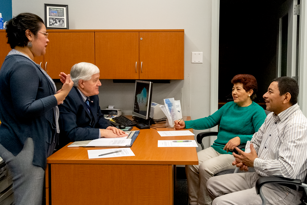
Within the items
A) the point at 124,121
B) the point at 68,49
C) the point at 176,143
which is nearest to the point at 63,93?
the point at 176,143

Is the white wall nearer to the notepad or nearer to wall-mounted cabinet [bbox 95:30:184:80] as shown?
wall-mounted cabinet [bbox 95:30:184:80]

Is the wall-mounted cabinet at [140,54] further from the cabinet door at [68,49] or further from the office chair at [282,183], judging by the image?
the office chair at [282,183]

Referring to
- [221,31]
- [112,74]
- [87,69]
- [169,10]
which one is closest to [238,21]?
[221,31]

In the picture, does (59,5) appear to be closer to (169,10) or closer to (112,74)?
(112,74)

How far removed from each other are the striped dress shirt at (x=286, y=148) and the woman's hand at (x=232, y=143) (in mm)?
433

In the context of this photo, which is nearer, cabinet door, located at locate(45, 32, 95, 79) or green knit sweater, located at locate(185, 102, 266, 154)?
green knit sweater, located at locate(185, 102, 266, 154)

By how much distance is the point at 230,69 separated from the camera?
620 cm

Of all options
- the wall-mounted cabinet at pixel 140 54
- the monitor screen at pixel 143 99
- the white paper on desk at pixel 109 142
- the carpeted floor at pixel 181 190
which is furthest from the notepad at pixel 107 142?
the wall-mounted cabinet at pixel 140 54

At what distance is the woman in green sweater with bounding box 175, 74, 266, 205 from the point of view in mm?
2105

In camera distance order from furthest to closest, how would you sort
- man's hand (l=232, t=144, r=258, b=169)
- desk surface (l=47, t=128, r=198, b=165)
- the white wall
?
the white wall
man's hand (l=232, t=144, r=258, b=169)
desk surface (l=47, t=128, r=198, b=165)

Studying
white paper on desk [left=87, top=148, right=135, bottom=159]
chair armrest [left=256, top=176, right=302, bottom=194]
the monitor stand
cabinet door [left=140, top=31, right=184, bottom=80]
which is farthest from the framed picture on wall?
chair armrest [left=256, top=176, right=302, bottom=194]

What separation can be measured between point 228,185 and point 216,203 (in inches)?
9.6

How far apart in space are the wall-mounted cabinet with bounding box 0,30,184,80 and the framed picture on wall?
0.14m

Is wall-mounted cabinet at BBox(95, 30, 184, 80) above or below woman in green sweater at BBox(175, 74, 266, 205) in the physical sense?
above
